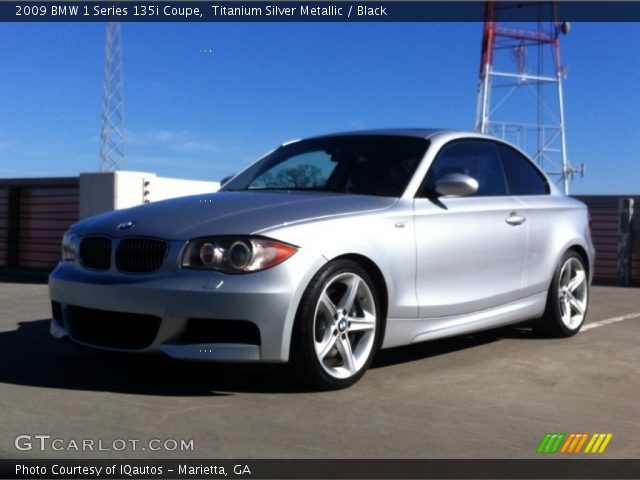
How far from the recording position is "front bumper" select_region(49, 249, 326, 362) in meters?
4.46

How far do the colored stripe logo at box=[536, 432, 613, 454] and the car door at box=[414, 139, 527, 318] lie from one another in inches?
57.6

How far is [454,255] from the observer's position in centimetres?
560

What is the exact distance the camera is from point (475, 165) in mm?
6355

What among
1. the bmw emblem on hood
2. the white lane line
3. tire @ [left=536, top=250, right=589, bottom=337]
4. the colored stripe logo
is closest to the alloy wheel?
tire @ [left=536, top=250, right=589, bottom=337]

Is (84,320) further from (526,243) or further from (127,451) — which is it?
(526,243)

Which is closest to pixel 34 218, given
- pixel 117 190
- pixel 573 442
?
pixel 117 190

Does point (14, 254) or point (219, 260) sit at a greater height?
point (219, 260)

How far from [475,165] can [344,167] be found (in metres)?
1.08

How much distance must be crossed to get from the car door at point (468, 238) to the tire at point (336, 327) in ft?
1.51

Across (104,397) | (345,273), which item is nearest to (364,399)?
(345,273)

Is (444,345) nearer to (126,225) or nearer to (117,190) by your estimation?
(126,225)

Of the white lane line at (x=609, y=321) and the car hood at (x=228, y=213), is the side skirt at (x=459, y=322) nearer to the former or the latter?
the car hood at (x=228, y=213)

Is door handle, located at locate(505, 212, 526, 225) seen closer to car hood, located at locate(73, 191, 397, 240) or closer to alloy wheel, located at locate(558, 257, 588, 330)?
alloy wheel, located at locate(558, 257, 588, 330)

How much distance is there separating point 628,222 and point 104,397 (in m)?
10.3
